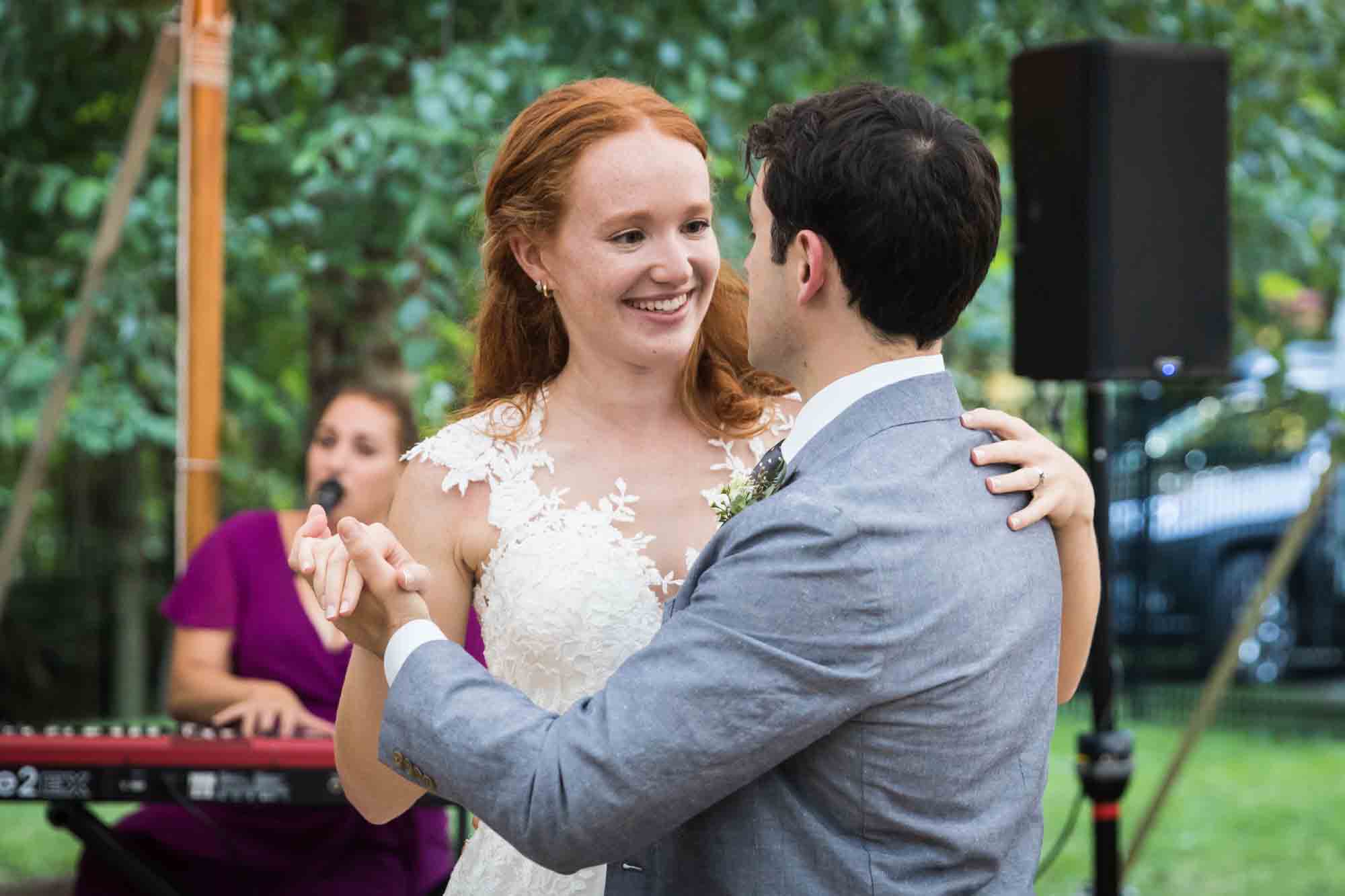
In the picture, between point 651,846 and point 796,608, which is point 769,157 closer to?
point 796,608

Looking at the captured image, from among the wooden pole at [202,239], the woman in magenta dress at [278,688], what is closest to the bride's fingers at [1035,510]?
the woman in magenta dress at [278,688]

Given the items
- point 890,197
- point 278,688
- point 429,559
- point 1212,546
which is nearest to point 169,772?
point 278,688

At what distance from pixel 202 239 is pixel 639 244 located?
1961mm

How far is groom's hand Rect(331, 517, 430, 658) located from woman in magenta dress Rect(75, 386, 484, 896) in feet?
5.49

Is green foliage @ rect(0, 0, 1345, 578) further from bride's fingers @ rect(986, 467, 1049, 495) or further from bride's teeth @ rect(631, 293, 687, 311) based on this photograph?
bride's fingers @ rect(986, 467, 1049, 495)

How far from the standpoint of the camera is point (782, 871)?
143 cm

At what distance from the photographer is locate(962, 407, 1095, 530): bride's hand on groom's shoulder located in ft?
4.96

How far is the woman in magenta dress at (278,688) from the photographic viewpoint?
138 inches

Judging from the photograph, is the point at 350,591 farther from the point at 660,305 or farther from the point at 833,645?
the point at 660,305

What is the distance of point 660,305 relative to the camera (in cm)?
203

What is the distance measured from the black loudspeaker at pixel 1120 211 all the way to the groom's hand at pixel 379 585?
236 cm

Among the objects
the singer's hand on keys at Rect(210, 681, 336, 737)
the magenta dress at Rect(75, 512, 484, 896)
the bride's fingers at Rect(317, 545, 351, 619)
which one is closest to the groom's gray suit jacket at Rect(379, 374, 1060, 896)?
the bride's fingers at Rect(317, 545, 351, 619)

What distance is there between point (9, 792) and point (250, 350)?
4815 millimetres

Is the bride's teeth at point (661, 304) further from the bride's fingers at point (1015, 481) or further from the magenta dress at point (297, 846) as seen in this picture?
the magenta dress at point (297, 846)
